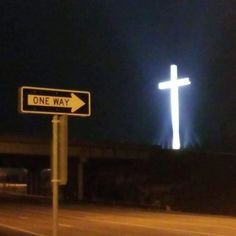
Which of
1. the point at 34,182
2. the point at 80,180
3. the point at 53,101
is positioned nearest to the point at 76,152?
the point at 80,180

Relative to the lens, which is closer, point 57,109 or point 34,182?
point 57,109

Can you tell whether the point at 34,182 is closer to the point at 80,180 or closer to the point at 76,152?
the point at 80,180

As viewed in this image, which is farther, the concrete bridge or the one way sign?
the concrete bridge

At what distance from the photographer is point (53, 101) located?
8953 millimetres

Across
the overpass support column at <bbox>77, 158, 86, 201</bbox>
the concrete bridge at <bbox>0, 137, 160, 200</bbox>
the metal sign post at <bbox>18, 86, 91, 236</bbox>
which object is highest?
the concrete bridge at <bbox>0, 137, 160, 200</bbox>

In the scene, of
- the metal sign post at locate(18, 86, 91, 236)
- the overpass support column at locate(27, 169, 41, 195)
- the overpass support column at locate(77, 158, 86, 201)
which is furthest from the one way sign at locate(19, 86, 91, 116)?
the overpass support column at locate(27, 169, 41, 195)

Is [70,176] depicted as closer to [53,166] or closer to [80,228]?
[80,228]

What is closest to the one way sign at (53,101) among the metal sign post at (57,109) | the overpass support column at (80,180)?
the metal sign post at (57,109)

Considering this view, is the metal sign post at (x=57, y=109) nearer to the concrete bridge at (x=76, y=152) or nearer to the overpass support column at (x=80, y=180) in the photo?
the concrete bridge at (x=76, y=152)

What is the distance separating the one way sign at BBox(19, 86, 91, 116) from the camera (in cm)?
884

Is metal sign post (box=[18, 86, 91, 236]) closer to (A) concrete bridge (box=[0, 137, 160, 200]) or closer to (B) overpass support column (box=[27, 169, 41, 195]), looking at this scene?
(A) concrete bridge (box=[0, 137, 160, 200])

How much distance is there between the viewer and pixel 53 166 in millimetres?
8727

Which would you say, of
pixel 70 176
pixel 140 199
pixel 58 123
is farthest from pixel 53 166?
pixel 70 176

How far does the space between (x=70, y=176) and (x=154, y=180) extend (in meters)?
12.3
